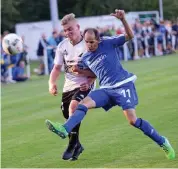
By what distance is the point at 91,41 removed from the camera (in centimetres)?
897

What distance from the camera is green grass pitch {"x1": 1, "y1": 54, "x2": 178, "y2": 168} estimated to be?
9.58 m

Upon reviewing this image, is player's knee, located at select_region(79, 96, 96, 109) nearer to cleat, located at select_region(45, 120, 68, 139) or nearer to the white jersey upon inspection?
cleat, located at select_region(45, 120, 68, 139)

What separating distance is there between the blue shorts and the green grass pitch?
0.83 metres

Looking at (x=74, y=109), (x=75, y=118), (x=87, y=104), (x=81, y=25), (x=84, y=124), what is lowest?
(x=81, y=25)

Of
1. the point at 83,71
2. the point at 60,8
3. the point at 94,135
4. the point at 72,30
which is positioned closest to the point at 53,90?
the point at 83,71

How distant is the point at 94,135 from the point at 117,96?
124 inches

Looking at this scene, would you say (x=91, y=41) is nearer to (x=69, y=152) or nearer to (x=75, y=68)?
(x=75, y=68)

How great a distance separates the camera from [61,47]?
32.0ft

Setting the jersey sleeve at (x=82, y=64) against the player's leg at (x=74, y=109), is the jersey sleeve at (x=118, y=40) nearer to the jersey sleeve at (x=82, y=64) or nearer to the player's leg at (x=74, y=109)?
the jersey sleeve at (x=82, y=64)

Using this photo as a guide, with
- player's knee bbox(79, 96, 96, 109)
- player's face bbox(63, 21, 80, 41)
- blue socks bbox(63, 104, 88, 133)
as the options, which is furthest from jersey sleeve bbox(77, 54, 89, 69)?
blue socks bbox(63, 104, 88, 133)

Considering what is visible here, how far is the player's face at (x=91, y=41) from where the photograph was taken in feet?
29.3

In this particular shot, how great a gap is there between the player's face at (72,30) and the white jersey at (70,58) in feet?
0.52

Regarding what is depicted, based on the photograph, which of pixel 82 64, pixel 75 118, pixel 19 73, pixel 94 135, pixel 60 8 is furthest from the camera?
pixel 60 8

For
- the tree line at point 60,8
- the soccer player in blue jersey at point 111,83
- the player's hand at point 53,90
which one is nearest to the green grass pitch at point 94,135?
the soccer player in blue jersey at point 111,83
